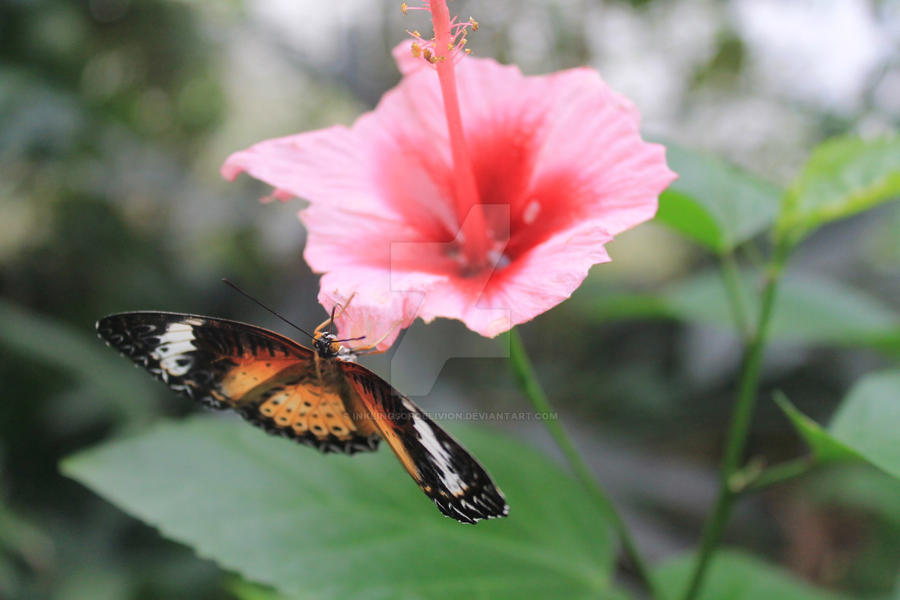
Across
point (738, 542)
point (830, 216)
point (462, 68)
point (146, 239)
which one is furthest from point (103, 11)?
point (738, 542)

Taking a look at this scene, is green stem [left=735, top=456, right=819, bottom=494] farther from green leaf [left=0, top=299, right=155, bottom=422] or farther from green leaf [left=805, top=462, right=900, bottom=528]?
green leaf [left=0, top=299, right=155, bottom=422]

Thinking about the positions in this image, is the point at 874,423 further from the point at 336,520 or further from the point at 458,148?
the point at 336,520

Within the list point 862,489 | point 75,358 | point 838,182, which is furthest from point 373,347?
point 75,358

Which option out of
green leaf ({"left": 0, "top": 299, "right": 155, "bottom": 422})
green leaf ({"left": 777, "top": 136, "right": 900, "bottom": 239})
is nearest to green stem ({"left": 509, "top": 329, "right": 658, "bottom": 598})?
green leaf ({"left": 777, "top": 136, "right": 900, "bottom": 239})

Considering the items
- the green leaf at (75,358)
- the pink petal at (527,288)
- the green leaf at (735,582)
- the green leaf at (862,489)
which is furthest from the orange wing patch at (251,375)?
the green leaf at (75,358)

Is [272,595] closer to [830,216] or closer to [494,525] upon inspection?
[494,525]

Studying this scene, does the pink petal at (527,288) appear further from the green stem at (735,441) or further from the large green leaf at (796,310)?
the large green leaf at (796,310)
